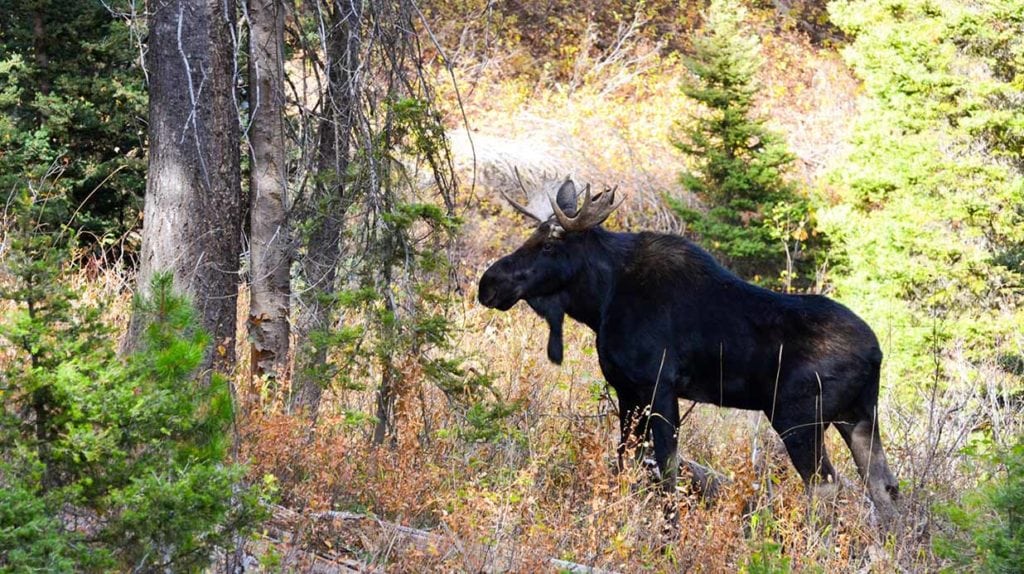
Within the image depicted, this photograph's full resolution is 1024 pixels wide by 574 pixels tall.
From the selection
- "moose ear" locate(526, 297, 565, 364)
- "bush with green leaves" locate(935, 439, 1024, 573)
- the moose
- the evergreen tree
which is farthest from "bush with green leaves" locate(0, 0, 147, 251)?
the evergreen tree

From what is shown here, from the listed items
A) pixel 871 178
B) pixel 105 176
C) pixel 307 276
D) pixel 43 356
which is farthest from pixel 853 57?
pixel 43 356

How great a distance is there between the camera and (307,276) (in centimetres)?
779

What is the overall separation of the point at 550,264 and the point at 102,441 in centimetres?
460

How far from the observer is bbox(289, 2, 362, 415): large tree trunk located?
6898 mm

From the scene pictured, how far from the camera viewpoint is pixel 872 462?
287 inches

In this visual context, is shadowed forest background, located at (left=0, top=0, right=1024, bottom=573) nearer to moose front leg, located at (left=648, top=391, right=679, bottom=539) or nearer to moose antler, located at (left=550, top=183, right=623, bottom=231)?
moose front leg, located at (left=648, top=391, right=679, bottom=539)

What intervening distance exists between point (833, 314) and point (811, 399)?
0.57m

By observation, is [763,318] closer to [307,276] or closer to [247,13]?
[307,276]

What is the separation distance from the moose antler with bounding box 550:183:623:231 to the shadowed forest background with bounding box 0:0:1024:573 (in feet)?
2.70

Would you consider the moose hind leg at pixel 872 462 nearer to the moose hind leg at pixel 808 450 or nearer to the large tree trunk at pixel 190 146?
the moose hind leg at pixel 808 450

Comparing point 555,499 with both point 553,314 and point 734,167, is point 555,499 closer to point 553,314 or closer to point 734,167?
point 553,314

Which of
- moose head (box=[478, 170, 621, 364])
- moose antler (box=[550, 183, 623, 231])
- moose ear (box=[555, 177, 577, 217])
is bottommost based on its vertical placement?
moose head (box=[478, 170, 621, 364])

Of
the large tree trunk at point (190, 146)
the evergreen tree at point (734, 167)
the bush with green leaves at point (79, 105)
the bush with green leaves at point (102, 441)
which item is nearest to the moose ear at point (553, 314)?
the large tree trunk at point (190, 146)

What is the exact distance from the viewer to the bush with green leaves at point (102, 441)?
3.80 m
